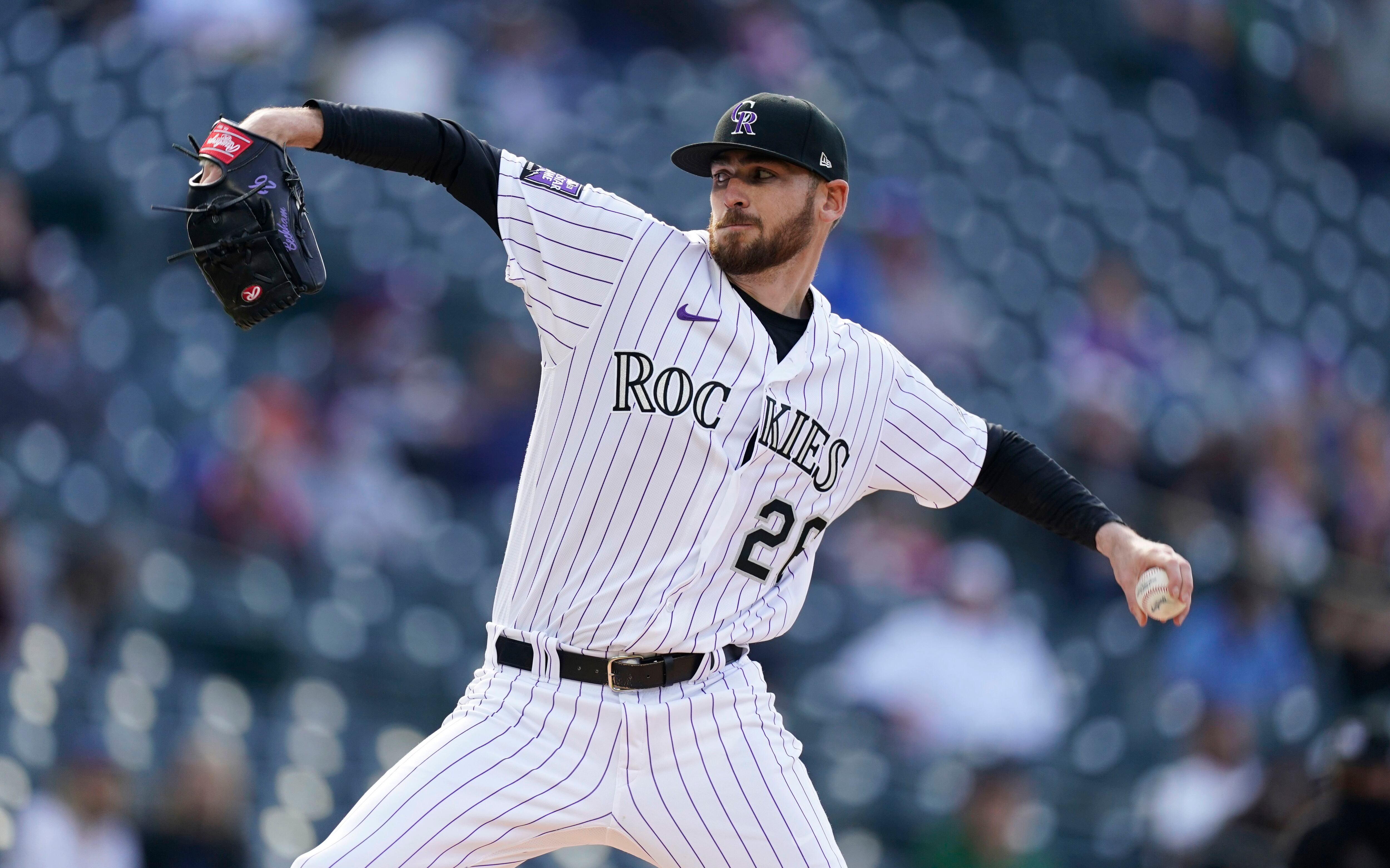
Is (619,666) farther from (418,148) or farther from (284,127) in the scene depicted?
(284,127)

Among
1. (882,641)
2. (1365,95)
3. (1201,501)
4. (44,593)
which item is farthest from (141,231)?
(1365,95)

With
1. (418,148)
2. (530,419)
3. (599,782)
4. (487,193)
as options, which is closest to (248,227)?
(418,148)

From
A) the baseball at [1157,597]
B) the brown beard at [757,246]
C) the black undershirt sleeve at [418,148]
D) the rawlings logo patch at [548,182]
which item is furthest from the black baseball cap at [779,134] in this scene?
the baseball at [1157,597]

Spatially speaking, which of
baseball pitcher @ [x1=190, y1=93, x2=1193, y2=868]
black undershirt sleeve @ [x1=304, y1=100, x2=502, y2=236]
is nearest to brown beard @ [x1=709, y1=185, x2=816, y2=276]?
baseball pitcher @ [x1=190, y1=93, x2=1193, y2=868]

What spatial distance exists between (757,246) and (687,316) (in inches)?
7.6

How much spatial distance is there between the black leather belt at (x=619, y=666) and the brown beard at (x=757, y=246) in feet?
2.23

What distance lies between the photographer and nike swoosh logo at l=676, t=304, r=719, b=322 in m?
2.52

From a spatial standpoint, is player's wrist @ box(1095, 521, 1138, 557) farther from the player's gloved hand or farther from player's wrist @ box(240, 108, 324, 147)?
player's wrist @ box(240, 108, 324, 147)

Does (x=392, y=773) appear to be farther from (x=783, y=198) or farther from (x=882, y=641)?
(x=882, y=641)

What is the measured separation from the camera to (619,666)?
96.0 inches

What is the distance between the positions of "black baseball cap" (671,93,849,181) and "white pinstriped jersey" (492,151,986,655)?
193 millimetres

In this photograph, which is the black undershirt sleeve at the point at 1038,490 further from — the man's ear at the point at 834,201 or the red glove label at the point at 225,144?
the red glove label at the point at 225,144

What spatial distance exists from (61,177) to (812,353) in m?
4.03

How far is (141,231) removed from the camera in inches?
221
